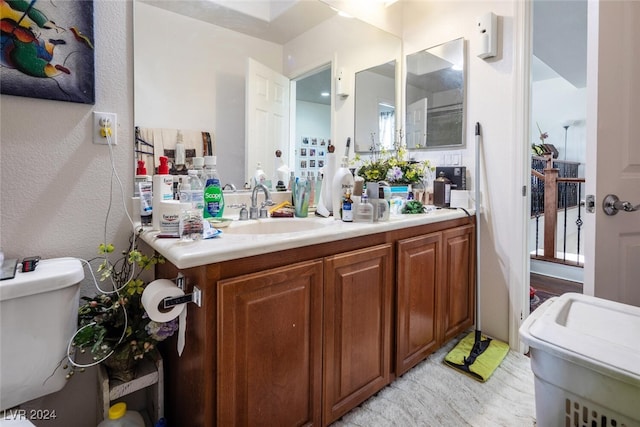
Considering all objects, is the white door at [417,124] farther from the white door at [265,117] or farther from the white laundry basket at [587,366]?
the white laundry basket at [587,366]

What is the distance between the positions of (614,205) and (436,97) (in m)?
1.30

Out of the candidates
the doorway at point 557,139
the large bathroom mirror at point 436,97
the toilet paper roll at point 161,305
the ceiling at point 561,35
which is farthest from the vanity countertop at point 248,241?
the ceiling at point 561,35

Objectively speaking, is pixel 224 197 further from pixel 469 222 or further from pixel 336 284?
pixel 469 222

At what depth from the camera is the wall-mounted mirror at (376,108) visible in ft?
7.79

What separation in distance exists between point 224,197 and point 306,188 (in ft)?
1.39

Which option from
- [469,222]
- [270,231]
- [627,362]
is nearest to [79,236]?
[270,231]

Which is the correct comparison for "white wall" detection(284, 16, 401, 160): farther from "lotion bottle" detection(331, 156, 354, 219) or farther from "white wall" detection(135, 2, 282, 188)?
"lotion bottle" detection(331, 156, 354, 219)

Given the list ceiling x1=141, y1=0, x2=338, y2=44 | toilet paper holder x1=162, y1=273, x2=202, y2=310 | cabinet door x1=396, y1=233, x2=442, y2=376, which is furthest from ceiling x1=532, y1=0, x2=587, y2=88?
toilet paper holder x1=162, y1=273, x2=202, y2=310

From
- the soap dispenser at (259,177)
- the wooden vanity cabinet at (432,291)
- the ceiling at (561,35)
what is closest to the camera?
the wooden vanity cabinet at (432,291)

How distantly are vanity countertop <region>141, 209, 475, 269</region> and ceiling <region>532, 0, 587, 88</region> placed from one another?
2.93m

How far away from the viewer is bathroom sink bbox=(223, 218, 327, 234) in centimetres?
144

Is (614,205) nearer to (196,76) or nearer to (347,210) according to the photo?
(347,210)

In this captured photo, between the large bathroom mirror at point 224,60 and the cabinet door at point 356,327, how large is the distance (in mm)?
810

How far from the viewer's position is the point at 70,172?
3.92 ft
